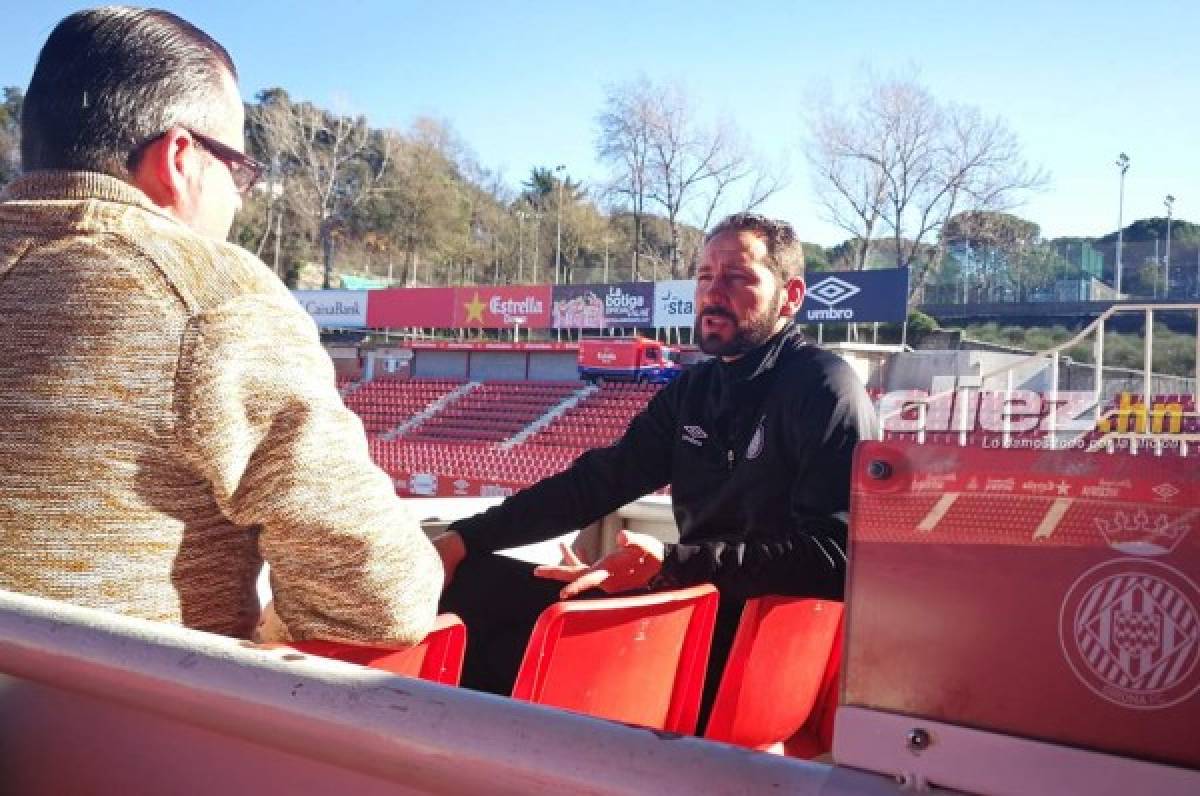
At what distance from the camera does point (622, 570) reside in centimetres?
197

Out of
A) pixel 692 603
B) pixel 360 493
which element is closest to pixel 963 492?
pixel 360 493

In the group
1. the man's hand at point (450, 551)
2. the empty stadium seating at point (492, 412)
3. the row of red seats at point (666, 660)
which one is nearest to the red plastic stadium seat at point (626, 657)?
the row of red seats at point (666, 660)

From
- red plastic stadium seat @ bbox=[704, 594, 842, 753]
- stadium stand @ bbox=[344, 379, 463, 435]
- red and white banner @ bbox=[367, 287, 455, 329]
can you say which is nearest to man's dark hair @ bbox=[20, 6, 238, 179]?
red plastic stadium seat @ bbox=[704, 594, 842, 753]

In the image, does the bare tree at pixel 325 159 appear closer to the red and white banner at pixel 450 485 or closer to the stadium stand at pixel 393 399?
the stadium stand at pixel 393 399

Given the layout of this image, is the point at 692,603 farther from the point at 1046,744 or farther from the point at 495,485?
the point at 495,485

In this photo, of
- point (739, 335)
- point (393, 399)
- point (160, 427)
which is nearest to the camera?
point (160, 427)

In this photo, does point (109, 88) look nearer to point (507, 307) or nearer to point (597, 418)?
point (597, 418)

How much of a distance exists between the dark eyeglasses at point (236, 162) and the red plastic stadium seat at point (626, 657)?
73 centimetres

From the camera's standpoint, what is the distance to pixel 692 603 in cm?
165

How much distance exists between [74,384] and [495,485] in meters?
15.7

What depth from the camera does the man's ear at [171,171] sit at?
1.36 m

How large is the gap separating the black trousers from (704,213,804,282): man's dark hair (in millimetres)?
1043

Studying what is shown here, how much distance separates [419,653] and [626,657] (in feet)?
1.09

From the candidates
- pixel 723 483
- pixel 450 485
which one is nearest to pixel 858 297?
pixel 450 485
